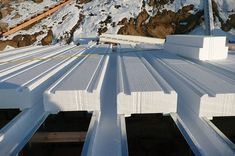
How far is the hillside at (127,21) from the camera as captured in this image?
66.2 ft

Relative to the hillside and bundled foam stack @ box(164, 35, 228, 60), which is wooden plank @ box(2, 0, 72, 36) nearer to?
the hillside

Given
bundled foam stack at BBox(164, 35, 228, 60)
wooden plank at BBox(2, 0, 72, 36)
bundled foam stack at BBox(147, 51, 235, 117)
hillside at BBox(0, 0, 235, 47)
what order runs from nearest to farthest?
1. bundled foam stack at BBox(147, 51, 235, 117)
2. bundled foam stack at BBox(164, 35, 228, 60)
3. hillside at BBox(0, 0, 235, 47)
4. wooden plank at BBox(2, 0, 72, 36)

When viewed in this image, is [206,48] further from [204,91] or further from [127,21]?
[127,21]

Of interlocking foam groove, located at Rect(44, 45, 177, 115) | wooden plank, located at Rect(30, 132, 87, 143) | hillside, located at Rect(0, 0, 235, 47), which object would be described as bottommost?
wooden plank, located at Rect(30, 132, 87, 143)

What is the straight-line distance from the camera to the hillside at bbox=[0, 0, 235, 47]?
66.2 ft

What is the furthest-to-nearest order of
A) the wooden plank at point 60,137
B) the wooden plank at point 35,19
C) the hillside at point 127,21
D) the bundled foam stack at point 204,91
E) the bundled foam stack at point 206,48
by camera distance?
the wooden plank at point 35,19 < the hillside at point 127,21 < the bundled foam stack at point 206,48 < the wooden plank at point 60,137 < the bundled foam stack at point 204,91

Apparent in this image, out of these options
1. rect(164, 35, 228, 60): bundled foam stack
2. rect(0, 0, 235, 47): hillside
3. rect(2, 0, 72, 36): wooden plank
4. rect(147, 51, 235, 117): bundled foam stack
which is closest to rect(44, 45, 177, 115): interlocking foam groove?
rect(147, 51, 235, 117): bundled foam stack

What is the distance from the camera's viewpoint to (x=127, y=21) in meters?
20.6

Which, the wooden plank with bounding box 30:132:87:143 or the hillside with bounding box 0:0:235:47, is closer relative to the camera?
the wooden plank with bounding box 30:132:87:143

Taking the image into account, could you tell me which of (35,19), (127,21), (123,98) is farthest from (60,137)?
(35,19)

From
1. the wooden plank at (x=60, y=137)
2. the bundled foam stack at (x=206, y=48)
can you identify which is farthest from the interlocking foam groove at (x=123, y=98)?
the bundled foam stack at (x=206, y=48)

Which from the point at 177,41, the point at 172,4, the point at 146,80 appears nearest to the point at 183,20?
the point at 172,4

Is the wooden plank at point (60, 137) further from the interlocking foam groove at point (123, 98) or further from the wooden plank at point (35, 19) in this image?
the wooden plank at point (35, 19)

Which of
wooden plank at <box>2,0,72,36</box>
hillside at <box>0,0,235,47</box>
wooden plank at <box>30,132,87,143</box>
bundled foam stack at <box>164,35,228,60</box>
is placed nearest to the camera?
wooden plank at <box>30,132,87,143</box>
